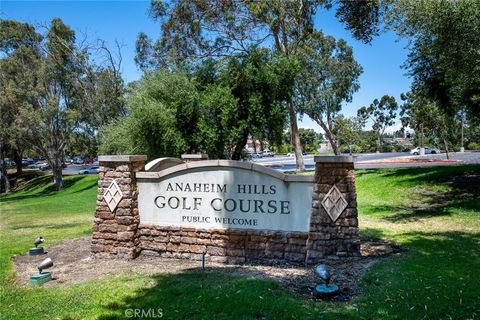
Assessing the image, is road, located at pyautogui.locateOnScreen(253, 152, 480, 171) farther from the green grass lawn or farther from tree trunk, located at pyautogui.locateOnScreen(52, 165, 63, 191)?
the green grass lawn

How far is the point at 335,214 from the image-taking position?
6.02 meters

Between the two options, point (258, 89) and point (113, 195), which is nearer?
point (113, 195)

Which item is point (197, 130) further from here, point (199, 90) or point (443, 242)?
point (443, 242)

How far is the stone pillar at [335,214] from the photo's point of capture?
601 centimetres

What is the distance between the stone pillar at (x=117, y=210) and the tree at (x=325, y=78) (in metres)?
25.0

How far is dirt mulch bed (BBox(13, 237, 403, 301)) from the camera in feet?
17.0

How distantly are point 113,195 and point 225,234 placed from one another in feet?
6.83

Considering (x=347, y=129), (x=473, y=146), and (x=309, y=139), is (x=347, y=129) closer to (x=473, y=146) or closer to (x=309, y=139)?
(x=473, y=146)

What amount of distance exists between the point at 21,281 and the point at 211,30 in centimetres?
1932

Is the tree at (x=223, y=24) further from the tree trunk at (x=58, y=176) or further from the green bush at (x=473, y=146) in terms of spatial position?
the green bush at (x=473, y=146)

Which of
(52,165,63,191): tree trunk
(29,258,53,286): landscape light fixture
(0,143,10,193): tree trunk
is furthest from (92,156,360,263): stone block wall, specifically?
(0,143,10,193): tree trunk

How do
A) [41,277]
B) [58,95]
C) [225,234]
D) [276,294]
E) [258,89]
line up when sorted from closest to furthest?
[276,294], [41,277], [225,234], [258,89], [58,95]

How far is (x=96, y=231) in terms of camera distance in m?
6.95

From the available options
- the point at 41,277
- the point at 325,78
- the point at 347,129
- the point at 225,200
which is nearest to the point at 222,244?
the point at 225,200
